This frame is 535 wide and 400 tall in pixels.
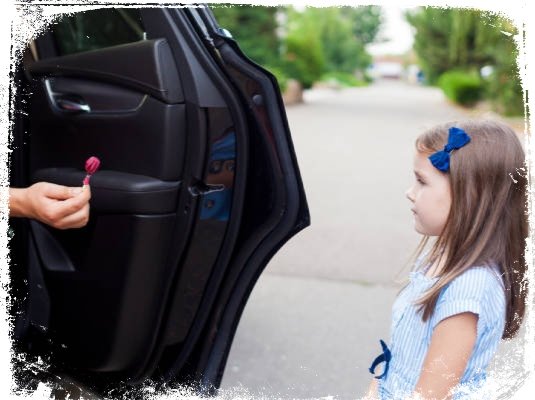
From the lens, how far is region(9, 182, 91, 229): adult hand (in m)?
1.69

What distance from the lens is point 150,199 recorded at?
175cm

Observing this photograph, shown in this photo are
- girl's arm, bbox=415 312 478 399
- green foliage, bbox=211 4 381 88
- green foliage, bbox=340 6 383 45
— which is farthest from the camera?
green foliage, bbox=340 6 383 45

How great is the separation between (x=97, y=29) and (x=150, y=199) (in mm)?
674

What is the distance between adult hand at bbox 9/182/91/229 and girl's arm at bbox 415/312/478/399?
3.04ft

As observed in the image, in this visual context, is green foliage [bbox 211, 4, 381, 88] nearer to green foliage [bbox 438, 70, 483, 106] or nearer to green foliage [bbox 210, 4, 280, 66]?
green foliage [bbox 210, 4, 280, 66]

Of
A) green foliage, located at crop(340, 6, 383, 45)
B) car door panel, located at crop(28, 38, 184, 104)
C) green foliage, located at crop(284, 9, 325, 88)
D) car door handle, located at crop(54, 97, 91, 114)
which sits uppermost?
green foliage, located at crop(340, 6, 383, 45)

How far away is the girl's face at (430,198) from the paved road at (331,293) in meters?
0.46

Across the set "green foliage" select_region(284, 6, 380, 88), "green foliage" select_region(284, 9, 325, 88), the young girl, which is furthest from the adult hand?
"green foliage" select_region(284, 6, 380, 88)

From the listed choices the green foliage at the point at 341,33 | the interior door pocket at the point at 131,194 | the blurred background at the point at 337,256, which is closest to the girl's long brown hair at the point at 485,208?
the blurred background at the point at 337,256

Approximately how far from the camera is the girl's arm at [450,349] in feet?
4.85

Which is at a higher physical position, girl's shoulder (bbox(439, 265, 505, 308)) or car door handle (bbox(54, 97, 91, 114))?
car door handle (bbox(54, 97, 91, 114))

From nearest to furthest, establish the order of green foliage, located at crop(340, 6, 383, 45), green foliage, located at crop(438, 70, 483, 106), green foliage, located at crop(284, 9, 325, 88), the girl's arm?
1. the girl's arm
2. green foliage, located at crop(284, 9, 325, 88)
3. green foliage, located at crop(438, 70, 483, 106)
4. green foliage, located at crop(340, 6, 383, 45)

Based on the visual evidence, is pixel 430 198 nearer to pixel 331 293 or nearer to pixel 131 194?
pixel 131 194

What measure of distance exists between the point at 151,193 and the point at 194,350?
0.46m
